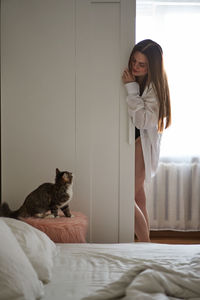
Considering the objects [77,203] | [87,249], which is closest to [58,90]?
[77,203]

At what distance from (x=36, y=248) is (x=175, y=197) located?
234 centimetres

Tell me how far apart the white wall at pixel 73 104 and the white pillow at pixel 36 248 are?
103 centimetres

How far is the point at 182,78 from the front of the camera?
3.82 m

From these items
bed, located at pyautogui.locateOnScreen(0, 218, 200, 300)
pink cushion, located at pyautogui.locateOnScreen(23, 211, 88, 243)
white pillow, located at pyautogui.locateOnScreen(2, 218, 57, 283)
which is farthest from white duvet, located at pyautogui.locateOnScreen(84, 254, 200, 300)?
pink cushion, located at pyautogui.locateOnScreen(23, 211, 88, 243)

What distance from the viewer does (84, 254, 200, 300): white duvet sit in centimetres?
137

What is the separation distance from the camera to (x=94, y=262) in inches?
75.7

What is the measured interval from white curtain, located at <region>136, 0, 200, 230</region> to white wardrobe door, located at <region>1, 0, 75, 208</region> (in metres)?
1.12

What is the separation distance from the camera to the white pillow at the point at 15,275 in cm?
130

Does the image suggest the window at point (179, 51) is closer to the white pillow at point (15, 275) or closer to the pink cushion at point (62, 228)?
the pink cushion at point (62, 228)

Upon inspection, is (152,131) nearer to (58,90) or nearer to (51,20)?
(58,90)

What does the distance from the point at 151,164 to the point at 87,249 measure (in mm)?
1092

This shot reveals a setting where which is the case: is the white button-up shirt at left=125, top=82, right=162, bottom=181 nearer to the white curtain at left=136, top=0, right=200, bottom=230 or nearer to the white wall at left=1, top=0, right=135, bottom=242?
the white wall at left=1, top=0, right=135, bottom=242

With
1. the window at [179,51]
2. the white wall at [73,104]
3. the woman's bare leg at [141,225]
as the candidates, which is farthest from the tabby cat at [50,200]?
the window at [179,51]

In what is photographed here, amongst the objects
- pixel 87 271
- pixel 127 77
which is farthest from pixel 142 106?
pixel 87 271
